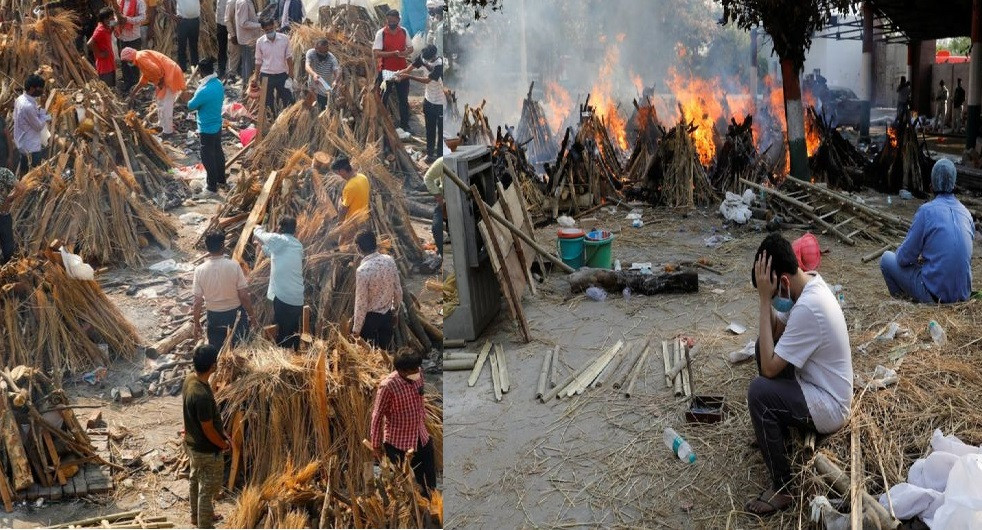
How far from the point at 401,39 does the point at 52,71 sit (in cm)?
199

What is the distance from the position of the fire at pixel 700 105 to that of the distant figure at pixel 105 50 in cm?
874

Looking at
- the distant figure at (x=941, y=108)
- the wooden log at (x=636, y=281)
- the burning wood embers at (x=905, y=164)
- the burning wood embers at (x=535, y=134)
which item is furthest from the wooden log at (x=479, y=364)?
the distant figure at (x=941, y=108)

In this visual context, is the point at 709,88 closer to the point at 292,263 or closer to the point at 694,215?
the point at 694,215

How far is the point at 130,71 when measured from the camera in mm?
5277

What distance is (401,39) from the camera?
5.26m

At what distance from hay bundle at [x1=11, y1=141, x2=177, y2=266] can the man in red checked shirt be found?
5.13ft

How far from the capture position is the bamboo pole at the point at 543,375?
5.77 metres

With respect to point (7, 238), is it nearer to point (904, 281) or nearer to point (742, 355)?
point (742, 355)

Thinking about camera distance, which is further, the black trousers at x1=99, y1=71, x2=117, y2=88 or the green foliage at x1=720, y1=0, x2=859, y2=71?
the green foliage at x1=720, y1=0, x2=859, y2=71

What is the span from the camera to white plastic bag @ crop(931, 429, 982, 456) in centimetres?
382

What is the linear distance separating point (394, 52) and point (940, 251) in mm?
3863

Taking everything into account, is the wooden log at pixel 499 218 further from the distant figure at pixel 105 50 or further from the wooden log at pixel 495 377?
the distant figure at pixel 105 50

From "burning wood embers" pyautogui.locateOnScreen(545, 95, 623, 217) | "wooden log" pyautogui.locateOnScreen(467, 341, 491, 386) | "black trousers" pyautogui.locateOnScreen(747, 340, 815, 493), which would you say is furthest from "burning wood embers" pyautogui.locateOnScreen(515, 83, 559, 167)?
"black trousers" pyautogui.locateOnScreen(747, 340, 815, 493)

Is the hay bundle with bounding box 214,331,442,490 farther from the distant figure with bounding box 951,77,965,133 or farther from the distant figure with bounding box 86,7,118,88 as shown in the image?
the distant figure with bounding box 951,77,965,133
